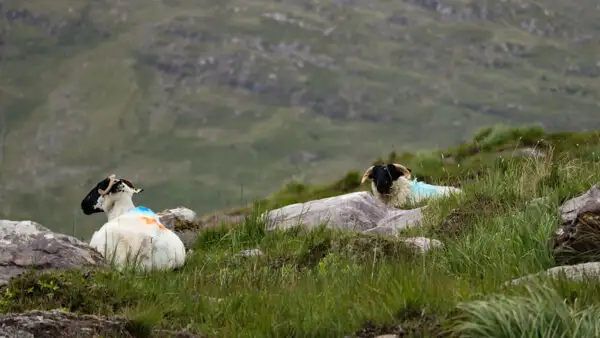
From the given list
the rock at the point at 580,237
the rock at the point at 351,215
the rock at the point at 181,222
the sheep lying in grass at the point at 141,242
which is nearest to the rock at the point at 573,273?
the rock at the point at 580,237

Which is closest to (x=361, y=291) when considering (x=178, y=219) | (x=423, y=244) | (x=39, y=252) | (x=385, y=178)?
(x=423, y=244)

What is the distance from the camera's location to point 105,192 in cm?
1680

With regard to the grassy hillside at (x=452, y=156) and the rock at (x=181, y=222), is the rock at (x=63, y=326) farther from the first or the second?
the grassy hillside at (x=452, y=156)

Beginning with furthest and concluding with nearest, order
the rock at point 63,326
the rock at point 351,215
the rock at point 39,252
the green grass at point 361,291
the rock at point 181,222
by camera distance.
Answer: the rock at point 181,222
the rock at point 351,215
the rock at point 39,252
the rock at point 63,326
the green grass at point 361,291

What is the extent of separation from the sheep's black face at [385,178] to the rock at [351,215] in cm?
434

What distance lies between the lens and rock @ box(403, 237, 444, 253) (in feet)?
32.4

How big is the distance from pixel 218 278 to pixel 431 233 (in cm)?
353

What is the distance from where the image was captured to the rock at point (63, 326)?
5.82 metres

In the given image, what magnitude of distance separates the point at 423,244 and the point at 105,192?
27.6 feet

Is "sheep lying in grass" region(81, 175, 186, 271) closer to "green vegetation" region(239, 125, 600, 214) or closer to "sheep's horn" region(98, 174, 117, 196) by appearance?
"sheep's horn" region(98, 174, 117, 196)

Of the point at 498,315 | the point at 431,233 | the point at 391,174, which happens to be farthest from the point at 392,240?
the point at 391,174

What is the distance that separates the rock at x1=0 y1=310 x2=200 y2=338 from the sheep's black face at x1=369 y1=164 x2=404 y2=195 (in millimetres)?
15416

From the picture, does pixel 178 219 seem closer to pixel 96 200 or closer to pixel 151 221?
pixel 96 200

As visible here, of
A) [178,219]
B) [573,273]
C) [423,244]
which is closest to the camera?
[573,273]
